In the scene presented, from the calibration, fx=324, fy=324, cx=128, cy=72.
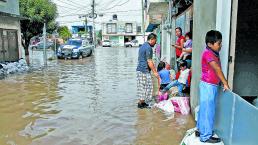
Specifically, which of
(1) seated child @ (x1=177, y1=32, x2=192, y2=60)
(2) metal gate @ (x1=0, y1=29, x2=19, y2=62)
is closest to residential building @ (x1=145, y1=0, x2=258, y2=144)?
(1) seated child @ (x1=177, y1=32, x2=192, y2=60)

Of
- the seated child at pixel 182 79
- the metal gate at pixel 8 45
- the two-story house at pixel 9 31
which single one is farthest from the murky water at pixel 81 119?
the two-story house at pixel 9 31

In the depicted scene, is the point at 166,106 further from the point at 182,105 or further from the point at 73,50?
the point at 73,50

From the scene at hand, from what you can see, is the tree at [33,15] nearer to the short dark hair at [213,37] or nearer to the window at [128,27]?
the short dark hair at [213,37]

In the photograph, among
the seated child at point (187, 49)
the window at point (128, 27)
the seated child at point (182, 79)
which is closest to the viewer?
the seated child at point (182, 79)

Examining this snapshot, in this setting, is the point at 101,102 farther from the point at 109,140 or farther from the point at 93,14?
the point at 93,14

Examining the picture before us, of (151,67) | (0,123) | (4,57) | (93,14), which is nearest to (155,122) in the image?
(151,67)

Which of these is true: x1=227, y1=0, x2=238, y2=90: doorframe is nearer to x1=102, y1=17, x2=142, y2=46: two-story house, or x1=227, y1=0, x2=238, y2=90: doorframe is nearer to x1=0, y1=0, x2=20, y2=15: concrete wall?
x1=0, y1=0, x2=20, y2=15: concrete wall

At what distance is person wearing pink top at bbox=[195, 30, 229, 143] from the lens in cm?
459

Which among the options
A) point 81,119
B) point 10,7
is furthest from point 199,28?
point 10,7

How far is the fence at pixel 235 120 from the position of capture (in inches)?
135

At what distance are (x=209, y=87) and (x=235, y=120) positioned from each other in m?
0.75

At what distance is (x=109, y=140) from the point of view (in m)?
5.78

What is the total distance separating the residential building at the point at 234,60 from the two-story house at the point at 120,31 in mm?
68494

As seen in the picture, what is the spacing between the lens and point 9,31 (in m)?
18.6
